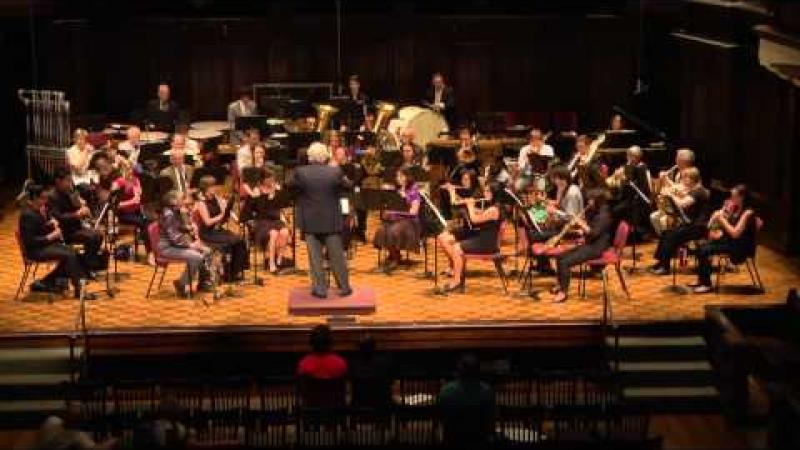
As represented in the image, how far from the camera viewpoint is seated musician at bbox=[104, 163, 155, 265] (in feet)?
57.9

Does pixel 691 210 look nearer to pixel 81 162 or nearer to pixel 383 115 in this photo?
pixel 383 115

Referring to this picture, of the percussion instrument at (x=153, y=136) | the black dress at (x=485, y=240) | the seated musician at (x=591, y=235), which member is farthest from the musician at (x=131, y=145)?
the seated musician at (x=591, y=235)

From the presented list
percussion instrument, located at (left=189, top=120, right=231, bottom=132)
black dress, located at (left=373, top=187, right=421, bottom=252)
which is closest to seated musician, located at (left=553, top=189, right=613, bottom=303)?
black dress, located at (left=373, top=187, right=421, bottom=252)

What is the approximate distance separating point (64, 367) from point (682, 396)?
237 inches

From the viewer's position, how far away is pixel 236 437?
12711 millimetres

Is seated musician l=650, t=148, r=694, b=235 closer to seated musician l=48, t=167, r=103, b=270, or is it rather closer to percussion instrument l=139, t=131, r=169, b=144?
seated musician l=48, t=167, r=103, b=270

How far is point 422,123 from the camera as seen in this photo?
72.4ft

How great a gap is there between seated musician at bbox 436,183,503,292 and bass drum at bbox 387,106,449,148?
5309 mm

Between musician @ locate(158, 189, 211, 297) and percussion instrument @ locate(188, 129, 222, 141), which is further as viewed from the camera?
percussion instrument @ locate(188, 129, 222, 141)

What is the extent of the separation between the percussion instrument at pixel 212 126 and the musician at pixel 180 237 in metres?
6.57

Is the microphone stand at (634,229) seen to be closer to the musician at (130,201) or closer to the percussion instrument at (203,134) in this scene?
the musician at (130,201)

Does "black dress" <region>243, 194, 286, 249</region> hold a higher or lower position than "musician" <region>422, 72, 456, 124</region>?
lower

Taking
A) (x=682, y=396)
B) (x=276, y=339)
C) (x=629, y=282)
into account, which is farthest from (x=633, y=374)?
(x=276, y=339)

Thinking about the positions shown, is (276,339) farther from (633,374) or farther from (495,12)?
(495,12)
